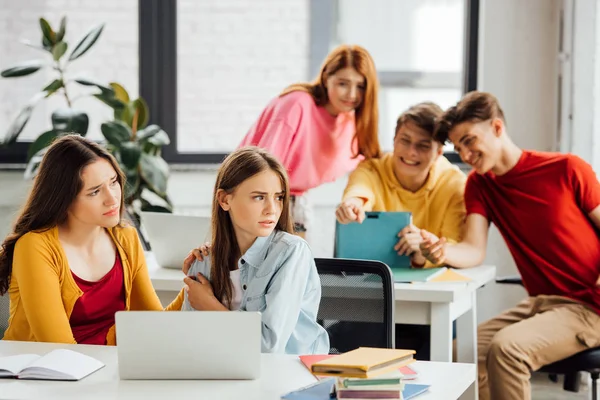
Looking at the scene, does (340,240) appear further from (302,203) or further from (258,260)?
(258,260)

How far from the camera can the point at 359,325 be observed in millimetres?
2289

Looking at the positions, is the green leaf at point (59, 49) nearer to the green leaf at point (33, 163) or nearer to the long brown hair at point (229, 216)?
the green leaf at point (33, 163)

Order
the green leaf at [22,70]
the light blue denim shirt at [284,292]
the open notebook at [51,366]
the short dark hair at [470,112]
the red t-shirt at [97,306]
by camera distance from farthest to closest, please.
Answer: the green leaf at [22,70] → the short dark hair at [470,112] → the red t-shirt at [97,306] → the light blue denim shirt at [284,292] → the open notebook at [51,366]

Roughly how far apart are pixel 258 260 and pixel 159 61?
249 centimetres

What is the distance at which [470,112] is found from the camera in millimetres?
2957

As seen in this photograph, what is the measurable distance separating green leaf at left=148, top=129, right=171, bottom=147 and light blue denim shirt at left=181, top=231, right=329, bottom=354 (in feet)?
6.40

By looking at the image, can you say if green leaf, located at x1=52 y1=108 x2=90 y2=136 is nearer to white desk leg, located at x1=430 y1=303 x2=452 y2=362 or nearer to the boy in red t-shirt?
the boy in red t-shirt

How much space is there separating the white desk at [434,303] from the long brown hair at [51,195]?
1.92ft

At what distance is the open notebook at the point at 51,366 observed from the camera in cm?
170

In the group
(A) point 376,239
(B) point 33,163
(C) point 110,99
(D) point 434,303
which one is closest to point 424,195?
(A) point 376,239

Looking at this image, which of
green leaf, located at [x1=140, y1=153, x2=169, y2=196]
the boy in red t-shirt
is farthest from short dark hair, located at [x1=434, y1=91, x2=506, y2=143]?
green leaf, located at [x1=140, y1=153, x2=169, y2=196]

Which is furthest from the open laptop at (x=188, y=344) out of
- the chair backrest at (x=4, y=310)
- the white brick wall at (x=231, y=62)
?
the white brick wall at (x=231, y=62)

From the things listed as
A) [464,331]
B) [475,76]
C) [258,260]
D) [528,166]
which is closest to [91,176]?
[258,260]

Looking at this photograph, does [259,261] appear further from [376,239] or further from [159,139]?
[159,139]
